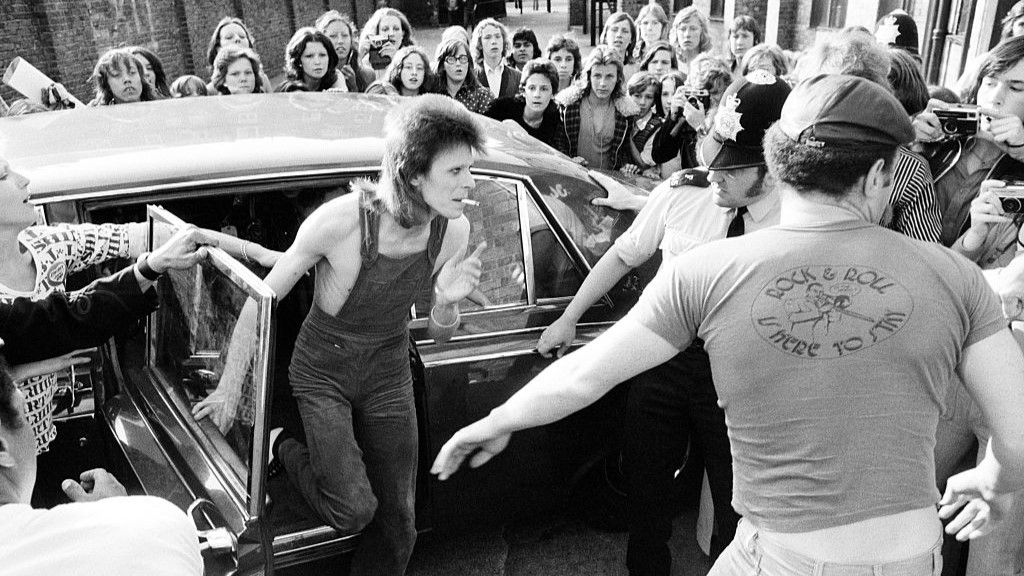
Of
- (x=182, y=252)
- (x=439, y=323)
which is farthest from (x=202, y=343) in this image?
(x=439, y=323)

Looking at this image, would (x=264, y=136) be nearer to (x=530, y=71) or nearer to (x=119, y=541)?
(x=119, y=541)

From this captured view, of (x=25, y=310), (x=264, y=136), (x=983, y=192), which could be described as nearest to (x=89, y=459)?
(x=25, y=310)

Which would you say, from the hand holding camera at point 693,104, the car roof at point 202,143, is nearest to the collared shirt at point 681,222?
the car roof at point 202,143

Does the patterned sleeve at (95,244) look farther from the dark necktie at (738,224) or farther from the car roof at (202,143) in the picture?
the dark necktie at (738,224)

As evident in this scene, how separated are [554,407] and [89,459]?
1721 millimetres

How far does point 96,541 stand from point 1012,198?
2.71 meters

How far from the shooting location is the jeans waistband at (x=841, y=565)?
5.33 ft

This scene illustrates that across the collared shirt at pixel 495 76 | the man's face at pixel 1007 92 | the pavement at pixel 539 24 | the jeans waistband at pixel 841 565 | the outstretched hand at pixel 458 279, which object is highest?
the man's face at pixel 1007 92

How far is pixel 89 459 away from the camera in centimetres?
265

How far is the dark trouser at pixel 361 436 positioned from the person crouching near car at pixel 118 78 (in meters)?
3.11

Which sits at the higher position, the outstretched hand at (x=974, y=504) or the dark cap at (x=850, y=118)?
the dark cap at (x=850, y=118)

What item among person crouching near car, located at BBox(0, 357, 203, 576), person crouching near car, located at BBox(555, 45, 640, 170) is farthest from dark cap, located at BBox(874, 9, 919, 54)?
person crouching near car, located at BBox(0, 357, 203, 576)

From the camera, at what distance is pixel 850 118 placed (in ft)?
5.26

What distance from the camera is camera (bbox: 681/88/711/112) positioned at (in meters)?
4.62
